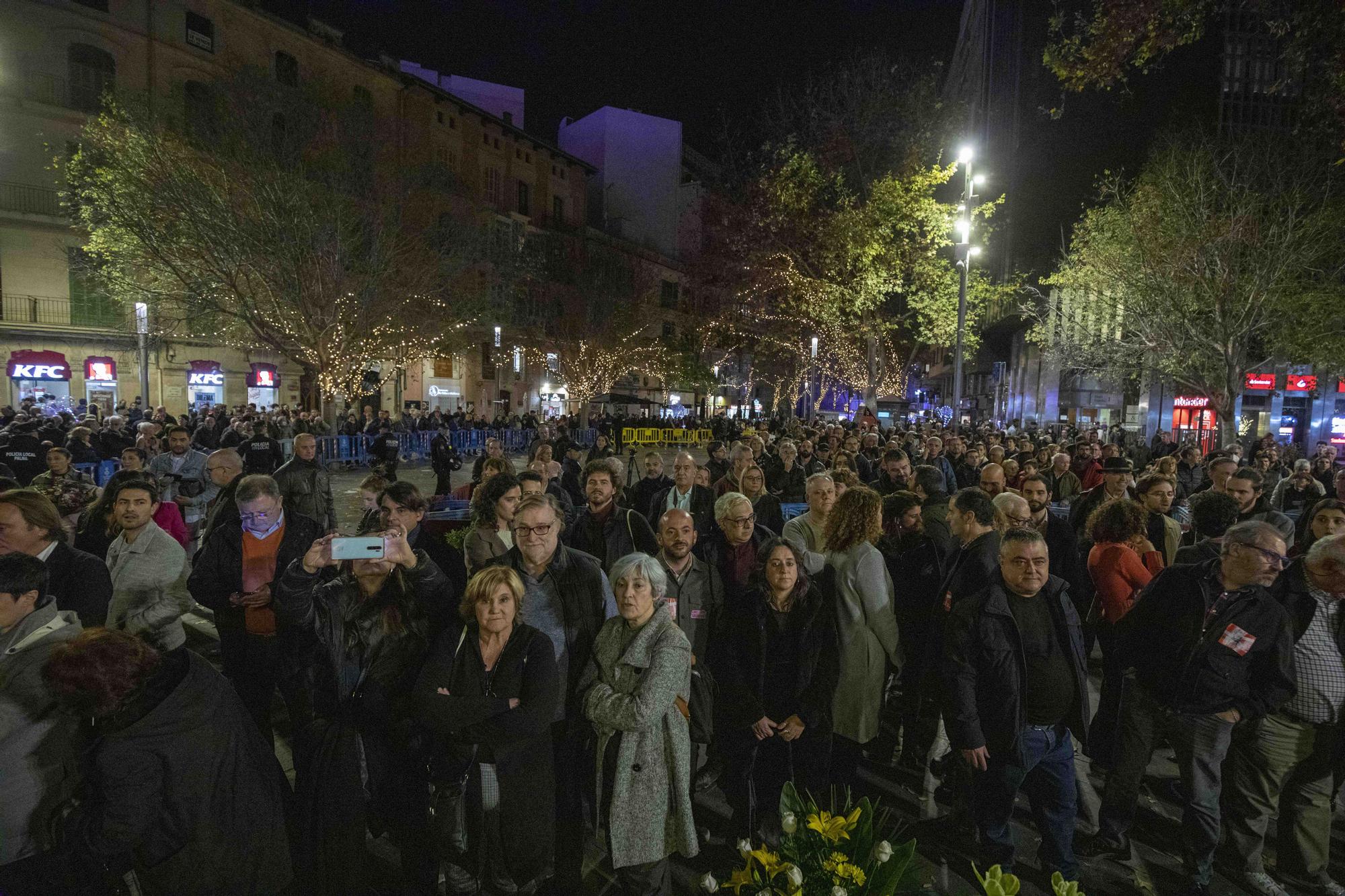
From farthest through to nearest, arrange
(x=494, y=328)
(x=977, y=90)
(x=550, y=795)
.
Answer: (x=977, y=90) < (x=494, y=328) < (x=550, y=795)

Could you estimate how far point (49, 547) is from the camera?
341 centimetres

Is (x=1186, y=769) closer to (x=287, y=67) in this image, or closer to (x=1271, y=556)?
(x=1271, y=556)

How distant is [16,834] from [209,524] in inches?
104

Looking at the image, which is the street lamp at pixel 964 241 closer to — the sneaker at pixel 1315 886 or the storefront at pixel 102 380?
the sneaker at pixel 1315 886

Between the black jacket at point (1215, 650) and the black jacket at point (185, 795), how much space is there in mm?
3954

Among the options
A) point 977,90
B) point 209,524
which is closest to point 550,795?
point 209,524

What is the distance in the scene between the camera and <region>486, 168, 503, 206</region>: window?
1478 inches

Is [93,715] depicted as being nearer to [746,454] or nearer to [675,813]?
[675,813]

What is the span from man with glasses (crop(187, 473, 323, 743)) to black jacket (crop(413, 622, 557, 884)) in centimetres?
131

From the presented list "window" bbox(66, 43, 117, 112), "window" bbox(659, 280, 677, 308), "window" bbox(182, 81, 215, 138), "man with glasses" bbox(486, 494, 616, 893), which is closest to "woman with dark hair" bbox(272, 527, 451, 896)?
"man with glasses" bbox(486, 494, 616, 893)

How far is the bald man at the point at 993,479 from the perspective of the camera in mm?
5543

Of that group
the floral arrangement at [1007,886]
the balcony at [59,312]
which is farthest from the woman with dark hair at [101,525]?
the balcony at [59,312]

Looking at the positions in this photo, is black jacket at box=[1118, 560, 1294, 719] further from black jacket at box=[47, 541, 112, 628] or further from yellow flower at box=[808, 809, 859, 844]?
black jacket at box=[47, 541, 112, 628]

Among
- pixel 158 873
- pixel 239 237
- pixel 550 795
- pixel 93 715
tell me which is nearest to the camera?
pixel 93 715
